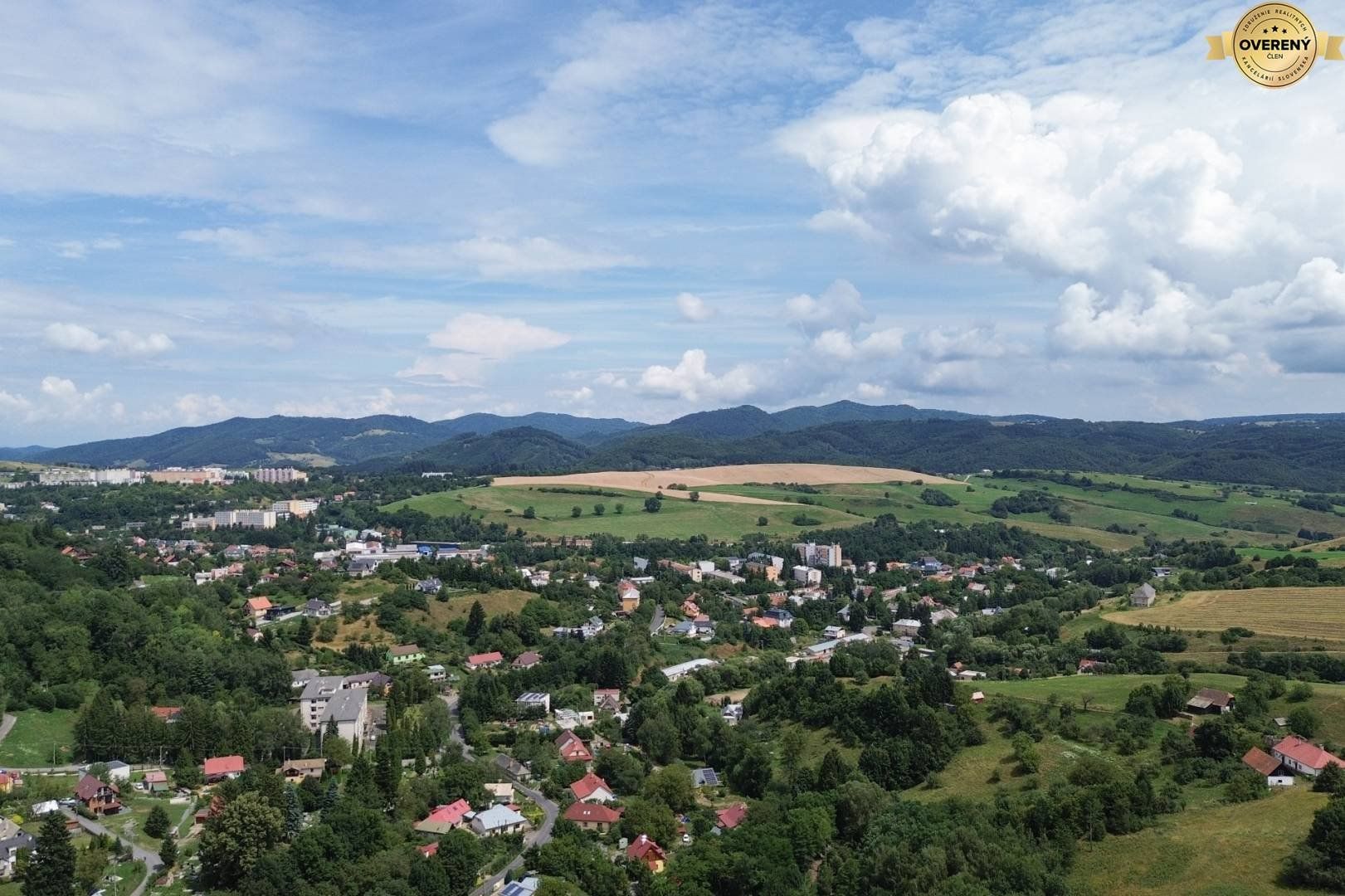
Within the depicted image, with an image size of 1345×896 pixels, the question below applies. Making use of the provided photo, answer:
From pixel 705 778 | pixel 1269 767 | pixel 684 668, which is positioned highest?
pixel 1269 767

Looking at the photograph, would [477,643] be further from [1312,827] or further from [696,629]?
[1312,827]

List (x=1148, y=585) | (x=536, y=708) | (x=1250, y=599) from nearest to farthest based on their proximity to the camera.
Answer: (x=536, y=708)
(x=1250, y=599)
(x=1148, y=585)

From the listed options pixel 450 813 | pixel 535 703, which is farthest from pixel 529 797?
pixel 535 703

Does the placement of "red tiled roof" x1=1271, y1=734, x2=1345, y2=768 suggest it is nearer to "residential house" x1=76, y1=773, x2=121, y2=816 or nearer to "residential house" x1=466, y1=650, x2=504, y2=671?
"residential house" x1=466, y1=650, x2=504, y2=671

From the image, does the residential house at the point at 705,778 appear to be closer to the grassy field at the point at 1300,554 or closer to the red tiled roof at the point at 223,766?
the red tiled roof at the point at 223,766

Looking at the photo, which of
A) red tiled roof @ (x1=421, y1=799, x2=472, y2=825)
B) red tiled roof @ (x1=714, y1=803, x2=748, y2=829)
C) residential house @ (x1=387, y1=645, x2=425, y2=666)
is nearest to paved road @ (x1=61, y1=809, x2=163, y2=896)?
red tiled roof @ (x1=421, y1=799, x2=472, y2=825)

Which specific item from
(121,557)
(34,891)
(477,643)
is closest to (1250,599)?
(477,643)

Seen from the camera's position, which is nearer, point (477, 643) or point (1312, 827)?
point (1312, 827)

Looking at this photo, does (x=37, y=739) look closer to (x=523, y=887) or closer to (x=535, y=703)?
(x=535, y=703)

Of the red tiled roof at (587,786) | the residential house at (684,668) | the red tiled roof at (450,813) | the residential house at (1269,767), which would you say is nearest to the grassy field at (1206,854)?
the residential house at (1269,767)
